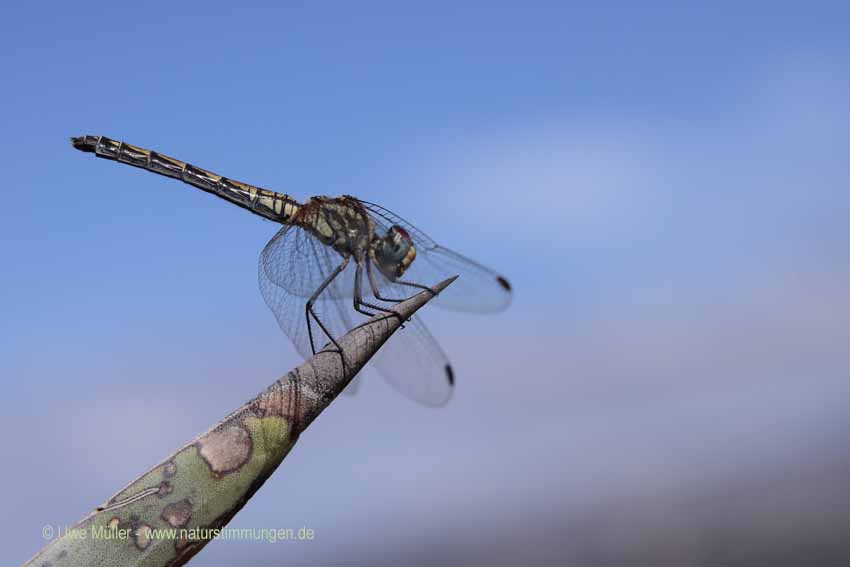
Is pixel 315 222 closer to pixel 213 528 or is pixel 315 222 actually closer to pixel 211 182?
pixel 211 182

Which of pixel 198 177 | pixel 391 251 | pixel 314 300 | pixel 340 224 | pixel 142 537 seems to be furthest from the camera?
pixel 198 177

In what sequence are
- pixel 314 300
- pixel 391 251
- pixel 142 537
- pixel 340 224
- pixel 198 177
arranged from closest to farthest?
pixel 142 537, pixel 314 300, pixel 391 251, pixel 340 224, pixel 198 177

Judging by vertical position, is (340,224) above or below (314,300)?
above

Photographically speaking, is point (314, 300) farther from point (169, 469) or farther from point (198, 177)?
point (169, 469)

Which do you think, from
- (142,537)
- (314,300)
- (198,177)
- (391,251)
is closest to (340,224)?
(391,251)

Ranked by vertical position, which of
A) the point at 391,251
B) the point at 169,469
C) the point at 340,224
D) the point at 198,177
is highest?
the point at 198,177

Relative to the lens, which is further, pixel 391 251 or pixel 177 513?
pixel 391 251

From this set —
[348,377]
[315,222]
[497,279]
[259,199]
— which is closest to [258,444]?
[348,377]

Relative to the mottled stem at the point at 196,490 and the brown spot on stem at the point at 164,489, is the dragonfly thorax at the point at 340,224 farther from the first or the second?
the brown spot on stem at the point at 164,489
